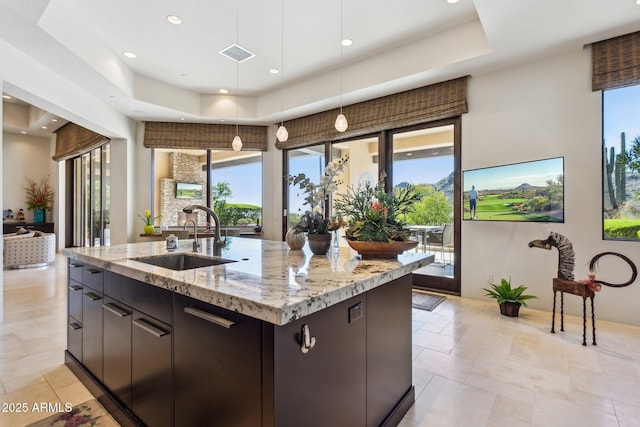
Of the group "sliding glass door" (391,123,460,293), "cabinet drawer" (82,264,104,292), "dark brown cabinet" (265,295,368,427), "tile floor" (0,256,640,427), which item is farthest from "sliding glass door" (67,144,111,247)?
"dark brown cabinet" (265,295,368,427)

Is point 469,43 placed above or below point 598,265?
above

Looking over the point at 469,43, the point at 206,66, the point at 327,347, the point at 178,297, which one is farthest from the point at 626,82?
the point at 206,66

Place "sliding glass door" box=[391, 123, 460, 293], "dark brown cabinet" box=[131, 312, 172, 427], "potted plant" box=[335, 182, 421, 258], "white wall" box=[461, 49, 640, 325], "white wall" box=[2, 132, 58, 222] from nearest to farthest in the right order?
"dark brown cabinet" box=[131, 312, 172, 427]
"potted plant" box=[335, 182, 421, 258]
"white wall" box=[461, 49, 640, 325]
"sliding glass door" box=[391, 123, 460, 293]
"white wall" box=[2, 132, 58, 222]

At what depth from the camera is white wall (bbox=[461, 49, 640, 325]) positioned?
327cm

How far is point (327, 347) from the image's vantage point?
4.00 ft

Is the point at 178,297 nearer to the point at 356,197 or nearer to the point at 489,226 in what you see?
the point at 356,197

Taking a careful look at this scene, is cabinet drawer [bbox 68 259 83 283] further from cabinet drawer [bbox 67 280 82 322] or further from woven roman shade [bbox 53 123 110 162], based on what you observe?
woven roman shade [bbox 53 123 110 162]

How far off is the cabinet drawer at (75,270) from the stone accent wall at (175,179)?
4.36 metres

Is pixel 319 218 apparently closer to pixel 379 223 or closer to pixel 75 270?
→ pixel 379 223

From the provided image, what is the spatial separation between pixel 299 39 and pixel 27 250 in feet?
21.1

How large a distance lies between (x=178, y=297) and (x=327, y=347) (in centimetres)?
66

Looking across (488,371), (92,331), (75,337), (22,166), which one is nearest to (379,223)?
(488,371)

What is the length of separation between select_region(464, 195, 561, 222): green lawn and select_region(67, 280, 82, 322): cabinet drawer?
400 cm

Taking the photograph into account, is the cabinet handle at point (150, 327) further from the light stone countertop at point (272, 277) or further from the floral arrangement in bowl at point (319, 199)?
the floral arrangement in bowl at point (319, 199)
